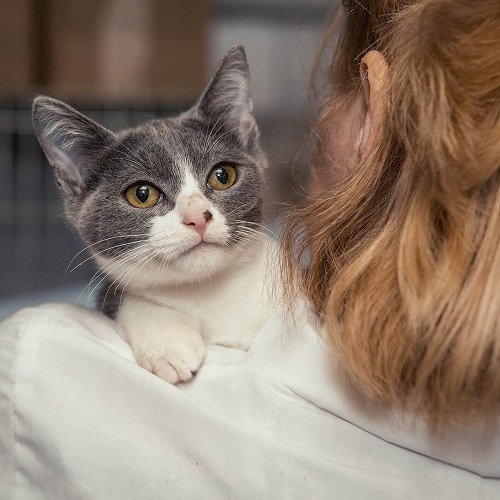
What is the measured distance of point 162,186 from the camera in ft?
3.42

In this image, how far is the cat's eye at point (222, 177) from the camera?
109 cm

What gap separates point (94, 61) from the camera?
2.46 m

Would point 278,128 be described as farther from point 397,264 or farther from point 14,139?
point 397,264

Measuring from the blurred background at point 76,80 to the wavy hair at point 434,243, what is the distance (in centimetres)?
138

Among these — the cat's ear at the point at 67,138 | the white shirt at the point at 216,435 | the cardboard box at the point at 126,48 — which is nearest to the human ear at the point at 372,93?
the white shirt at the point at 216,435

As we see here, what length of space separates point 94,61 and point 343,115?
5.66ft

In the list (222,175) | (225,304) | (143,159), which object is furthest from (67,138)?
(225,304)

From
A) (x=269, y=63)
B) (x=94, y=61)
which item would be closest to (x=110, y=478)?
(x=94, y=61)

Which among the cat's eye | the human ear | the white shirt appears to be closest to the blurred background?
the cat's eye

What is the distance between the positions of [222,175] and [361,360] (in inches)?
19.7

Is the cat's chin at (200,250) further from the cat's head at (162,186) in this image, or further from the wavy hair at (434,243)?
the wavy hair at (434,243)

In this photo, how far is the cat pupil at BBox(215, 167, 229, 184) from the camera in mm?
1099

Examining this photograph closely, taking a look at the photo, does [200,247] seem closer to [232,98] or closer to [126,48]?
[232,98]

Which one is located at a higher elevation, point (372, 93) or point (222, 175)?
point (372, 93)
